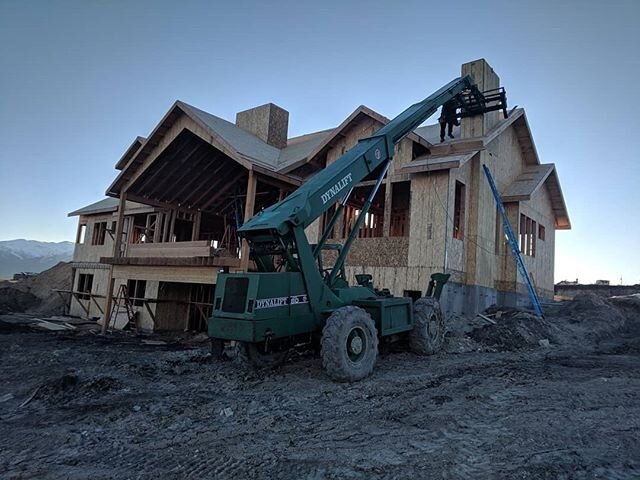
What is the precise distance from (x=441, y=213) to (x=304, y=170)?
564 cm

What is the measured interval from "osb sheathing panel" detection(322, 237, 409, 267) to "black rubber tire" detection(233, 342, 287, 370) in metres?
7.44

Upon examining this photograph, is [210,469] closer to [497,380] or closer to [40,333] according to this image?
[497,380]

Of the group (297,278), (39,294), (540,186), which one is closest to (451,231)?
(297,278)

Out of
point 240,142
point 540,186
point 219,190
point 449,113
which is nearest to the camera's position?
point 240,142

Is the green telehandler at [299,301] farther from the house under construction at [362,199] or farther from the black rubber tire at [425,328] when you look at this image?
the house under construction at [362,199]

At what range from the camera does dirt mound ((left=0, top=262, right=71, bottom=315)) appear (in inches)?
986

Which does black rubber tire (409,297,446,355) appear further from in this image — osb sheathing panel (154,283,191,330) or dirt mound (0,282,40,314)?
dirt mound (0,282,40,314)

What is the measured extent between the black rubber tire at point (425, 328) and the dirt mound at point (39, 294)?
22.7 m

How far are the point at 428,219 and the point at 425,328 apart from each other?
5.34 meters

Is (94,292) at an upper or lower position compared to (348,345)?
lower

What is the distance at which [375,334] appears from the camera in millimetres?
7453

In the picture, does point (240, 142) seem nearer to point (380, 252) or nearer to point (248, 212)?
point (248, 212)

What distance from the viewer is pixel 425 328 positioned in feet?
30.6

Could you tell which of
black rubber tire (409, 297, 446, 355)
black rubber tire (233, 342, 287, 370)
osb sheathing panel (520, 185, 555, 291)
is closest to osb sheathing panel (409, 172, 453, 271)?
black rubber tire (409, 297, 446, 355)
